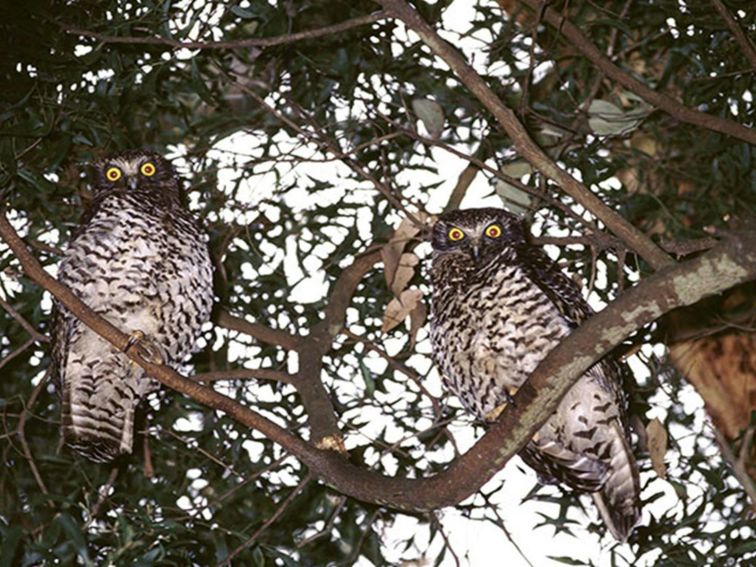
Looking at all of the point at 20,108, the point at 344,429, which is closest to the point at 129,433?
the point at 344,429

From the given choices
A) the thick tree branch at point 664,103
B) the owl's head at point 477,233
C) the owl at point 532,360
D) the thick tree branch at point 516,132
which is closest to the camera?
the thick tree branch at point 516,132

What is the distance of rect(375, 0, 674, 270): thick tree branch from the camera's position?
303 centimetres

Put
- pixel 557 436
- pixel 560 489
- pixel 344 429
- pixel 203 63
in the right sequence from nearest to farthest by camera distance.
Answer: pixel 557 436 → pixel 560 489 → pixel 344 429 → pixel 203 63

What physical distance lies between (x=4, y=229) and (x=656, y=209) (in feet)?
8.17

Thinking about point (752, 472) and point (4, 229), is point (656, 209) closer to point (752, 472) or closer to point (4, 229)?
point (752, 472)

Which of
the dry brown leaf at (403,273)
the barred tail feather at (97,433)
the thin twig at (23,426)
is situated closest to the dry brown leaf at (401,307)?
the dry brown leaf at (403,273)

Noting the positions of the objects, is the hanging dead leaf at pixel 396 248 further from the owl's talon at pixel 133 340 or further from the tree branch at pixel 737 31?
the tree branch at pixel 737 31

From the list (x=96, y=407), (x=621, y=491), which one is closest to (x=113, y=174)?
(x=96, y=407)

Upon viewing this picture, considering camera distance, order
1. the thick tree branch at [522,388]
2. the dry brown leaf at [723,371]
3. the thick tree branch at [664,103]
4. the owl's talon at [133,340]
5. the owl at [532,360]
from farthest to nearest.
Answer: the dry brown leaf at [723,371] < the owl at [532,360] < the thick tree branch at [664,103] < the owl's talon at [133,340] < the thick tree branch at [522,388]

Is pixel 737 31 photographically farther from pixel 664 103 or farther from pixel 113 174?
pixel 113 174

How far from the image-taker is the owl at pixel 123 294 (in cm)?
392

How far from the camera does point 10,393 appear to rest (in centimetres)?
482

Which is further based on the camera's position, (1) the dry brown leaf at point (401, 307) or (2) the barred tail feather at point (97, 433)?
(2) the barred tail feather at point (97, 433)

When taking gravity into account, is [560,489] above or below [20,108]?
below
